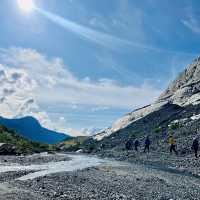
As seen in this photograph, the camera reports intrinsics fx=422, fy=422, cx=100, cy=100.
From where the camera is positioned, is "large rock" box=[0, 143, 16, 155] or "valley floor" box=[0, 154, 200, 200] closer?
"valley floor" box=[0, 154, 200, 200]

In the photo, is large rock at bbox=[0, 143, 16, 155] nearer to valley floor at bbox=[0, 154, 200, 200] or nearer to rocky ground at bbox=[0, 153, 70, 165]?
rocky ground at bbox=[0, 153, 70, 165]

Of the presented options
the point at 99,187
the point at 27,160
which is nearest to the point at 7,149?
the point at 27,160

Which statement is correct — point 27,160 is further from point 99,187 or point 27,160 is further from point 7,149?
point 99,187

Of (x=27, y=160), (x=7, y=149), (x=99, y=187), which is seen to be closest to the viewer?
(x=99, y=187)

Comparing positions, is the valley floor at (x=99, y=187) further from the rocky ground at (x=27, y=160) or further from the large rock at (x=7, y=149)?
the large rock at (x=7, y=149)

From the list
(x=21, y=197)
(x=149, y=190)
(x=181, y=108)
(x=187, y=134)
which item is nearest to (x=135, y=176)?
(x=149, y=190)

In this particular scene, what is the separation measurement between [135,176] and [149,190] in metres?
9.71

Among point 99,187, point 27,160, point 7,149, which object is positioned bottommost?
point 99,187

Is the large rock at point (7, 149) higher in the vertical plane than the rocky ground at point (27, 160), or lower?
higher

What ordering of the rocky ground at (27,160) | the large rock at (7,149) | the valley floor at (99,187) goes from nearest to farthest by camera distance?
the valley floor at (99,187) < the rocky ground at (27,160) < the large rock at (7,149)

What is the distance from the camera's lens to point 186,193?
3844 centimetres

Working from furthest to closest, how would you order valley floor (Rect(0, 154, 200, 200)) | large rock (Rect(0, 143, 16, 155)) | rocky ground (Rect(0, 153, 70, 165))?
large rock (Rect(0, 143, 16, 155)) → rocky ground (Rect(0, 153, 70, 165)) → valley floor (Rect(0, 154, 200, 200))

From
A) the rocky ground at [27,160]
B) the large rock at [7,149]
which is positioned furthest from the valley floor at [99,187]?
the large rock at [7,149]

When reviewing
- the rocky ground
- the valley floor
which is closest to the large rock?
the rocky ground
